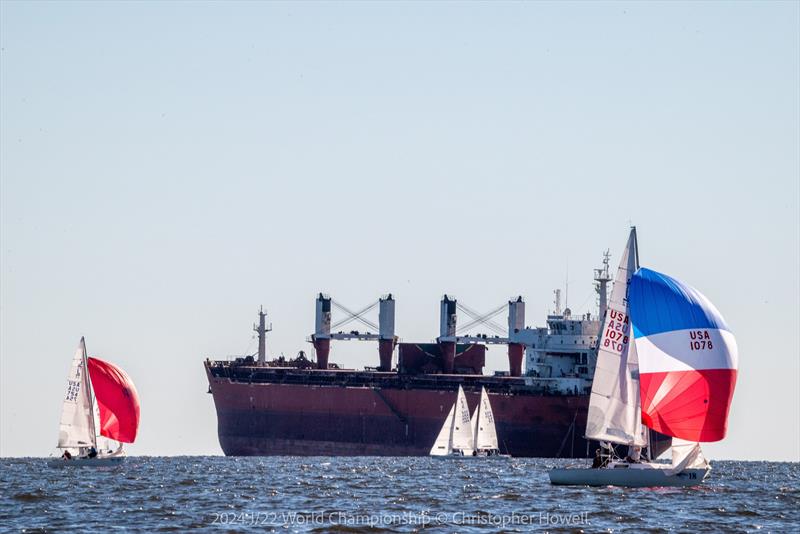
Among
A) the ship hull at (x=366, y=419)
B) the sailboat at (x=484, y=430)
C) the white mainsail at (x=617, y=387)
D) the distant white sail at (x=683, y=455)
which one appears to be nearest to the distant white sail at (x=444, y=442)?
the sailboat at (x=484, y=430)

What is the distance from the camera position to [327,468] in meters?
74.8

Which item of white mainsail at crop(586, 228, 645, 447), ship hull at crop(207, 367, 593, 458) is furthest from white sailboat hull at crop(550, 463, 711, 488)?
ship hull at crop(207, 367, 593, 458)

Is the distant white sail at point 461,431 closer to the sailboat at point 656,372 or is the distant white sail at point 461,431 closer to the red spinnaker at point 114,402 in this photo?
the red spinnaker at point 114,402

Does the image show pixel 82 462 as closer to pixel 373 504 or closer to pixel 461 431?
pixel 461 431

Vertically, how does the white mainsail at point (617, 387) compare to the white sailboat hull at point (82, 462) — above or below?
above

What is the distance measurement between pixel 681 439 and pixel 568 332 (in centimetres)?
4422

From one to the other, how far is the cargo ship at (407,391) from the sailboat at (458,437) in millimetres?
6264

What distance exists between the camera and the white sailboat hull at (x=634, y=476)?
50406 mm

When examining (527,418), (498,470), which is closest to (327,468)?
(498,470)

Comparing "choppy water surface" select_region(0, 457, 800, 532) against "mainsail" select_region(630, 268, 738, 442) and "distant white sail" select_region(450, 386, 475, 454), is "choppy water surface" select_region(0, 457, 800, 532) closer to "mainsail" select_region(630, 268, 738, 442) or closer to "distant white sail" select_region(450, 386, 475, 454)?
"mainsail" select_region(630, 268, 738, 442)

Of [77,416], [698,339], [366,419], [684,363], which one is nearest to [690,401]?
[684,363]

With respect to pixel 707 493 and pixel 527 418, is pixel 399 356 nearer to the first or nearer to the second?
pixel 527 418

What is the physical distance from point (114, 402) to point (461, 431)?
845 inches

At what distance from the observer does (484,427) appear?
85125 mm
